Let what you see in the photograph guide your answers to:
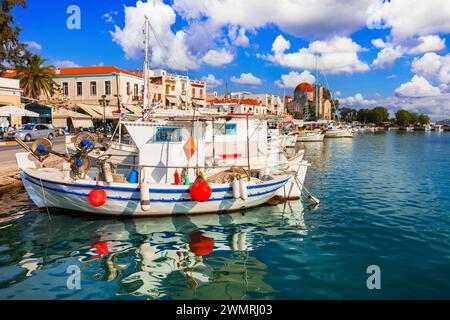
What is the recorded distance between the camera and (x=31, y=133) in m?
30.0

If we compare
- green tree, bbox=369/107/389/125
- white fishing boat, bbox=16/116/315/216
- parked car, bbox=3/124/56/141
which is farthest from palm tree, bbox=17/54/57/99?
green tree, bbox=369/107/389/125

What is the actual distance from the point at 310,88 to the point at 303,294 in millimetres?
174671

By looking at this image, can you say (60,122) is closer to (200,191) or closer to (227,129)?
(227,129)

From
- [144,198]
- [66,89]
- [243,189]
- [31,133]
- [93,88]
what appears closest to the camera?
[144,198]

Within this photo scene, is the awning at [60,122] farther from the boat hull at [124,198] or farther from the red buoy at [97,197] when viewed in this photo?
the red buoy at [97,197]

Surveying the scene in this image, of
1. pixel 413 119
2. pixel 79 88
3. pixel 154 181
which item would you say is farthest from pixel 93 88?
pixel 413 119

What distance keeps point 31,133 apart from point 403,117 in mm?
191689

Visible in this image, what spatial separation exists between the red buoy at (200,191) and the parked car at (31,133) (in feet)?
75.8

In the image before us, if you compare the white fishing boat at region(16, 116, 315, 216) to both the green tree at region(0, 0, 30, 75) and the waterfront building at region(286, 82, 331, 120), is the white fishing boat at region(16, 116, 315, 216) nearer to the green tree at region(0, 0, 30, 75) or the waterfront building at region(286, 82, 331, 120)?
the green tree at region(0, 0, 30, 75)

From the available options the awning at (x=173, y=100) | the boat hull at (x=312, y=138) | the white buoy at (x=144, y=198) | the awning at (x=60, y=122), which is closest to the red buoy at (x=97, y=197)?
the white buoy at (x=144, y=198)

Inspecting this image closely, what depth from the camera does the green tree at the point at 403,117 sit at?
7126 inches

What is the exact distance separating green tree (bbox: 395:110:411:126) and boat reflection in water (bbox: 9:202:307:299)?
638 feet
